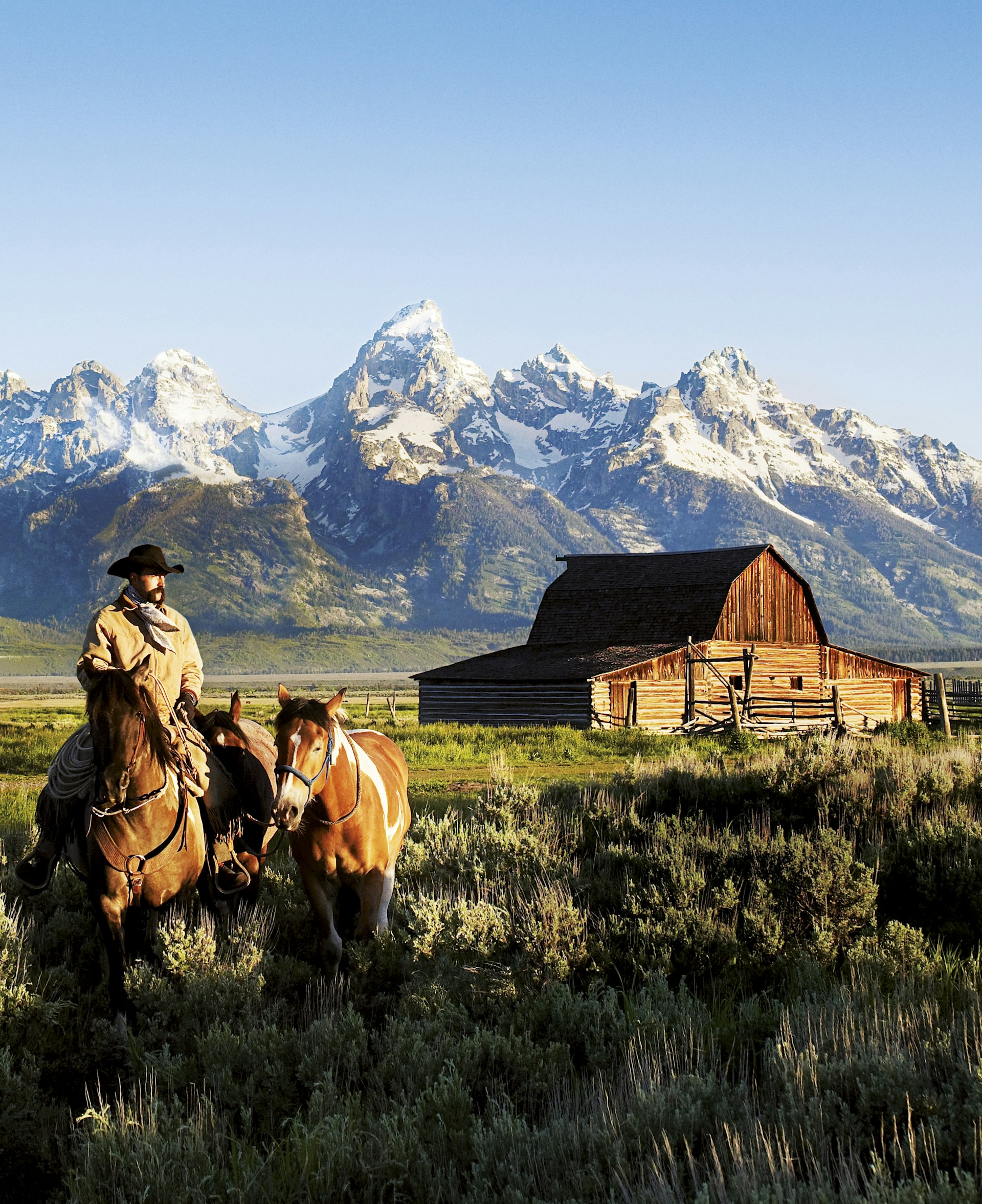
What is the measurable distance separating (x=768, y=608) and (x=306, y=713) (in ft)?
120

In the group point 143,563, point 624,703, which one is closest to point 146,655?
point 143,563

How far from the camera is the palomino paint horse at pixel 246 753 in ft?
27.2

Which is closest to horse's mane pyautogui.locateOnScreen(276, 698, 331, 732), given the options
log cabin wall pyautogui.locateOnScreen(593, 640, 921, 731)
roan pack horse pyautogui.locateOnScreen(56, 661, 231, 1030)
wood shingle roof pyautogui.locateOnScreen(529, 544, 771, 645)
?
roan pack horse pyautogui.locateOnScreen(56, 661, 231, 1030)

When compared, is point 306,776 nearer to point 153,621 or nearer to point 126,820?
→ point 126,820

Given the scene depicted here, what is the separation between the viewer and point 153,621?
23.9 feet

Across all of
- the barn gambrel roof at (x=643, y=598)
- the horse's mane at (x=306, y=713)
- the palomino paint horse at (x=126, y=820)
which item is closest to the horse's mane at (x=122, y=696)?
the palomino paint horse at (x=126, y=820)

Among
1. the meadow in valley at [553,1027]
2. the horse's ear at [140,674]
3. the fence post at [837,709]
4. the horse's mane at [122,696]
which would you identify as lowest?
the fence post at [837,709]

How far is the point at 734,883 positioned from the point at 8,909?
607 centimetres

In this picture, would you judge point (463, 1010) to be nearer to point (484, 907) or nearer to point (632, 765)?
point (484, 907)

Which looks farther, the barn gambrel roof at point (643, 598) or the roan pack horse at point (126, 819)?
the barn gambrel roof at point (643, 598)

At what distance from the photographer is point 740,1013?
20.1 ft

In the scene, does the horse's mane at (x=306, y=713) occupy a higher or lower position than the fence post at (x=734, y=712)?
higher

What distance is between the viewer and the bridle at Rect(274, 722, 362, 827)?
6.74m

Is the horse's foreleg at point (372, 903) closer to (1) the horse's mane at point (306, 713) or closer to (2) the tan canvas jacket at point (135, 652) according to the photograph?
(1) the horse's mane at point (306, 713)
